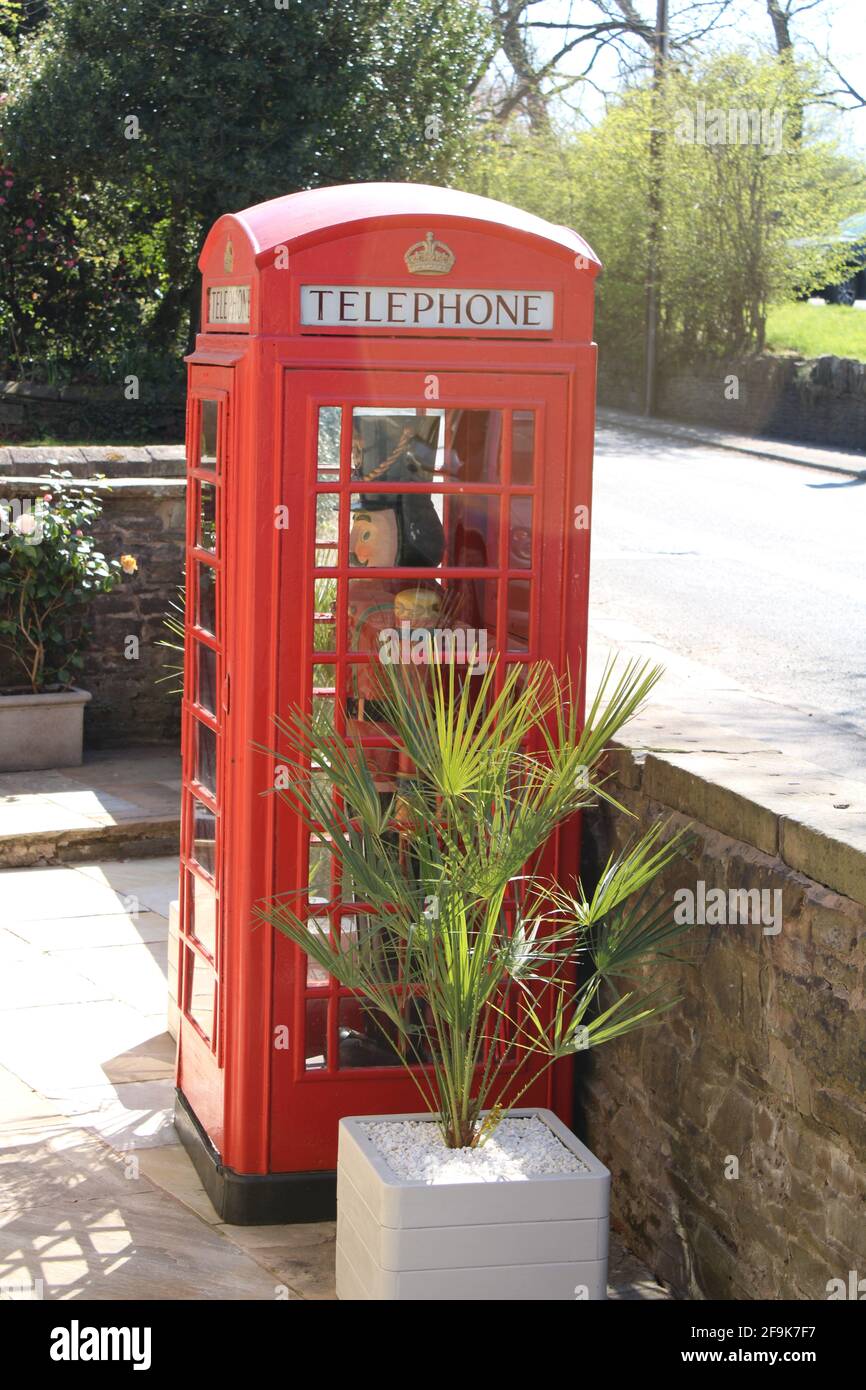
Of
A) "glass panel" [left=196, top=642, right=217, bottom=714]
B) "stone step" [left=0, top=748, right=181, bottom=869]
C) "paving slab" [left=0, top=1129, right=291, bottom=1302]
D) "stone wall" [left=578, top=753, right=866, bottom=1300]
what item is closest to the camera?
"stone wall" [left=578, top=753, right=866, bottom=1300]

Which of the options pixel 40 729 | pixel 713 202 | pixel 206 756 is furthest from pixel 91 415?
pixel 206 756

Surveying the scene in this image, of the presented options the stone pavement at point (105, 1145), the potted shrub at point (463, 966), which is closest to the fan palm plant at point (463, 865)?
the potted shrub at point (463, 966)

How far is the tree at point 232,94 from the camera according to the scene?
59.4 ft

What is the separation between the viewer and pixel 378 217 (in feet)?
13.7

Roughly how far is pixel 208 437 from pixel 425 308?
777 millimetres

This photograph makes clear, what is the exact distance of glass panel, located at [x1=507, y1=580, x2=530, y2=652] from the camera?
4438 millimetres

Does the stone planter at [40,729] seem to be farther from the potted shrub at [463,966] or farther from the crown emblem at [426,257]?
the crown emblem at [426,257]

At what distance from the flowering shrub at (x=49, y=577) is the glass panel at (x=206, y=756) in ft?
14.5

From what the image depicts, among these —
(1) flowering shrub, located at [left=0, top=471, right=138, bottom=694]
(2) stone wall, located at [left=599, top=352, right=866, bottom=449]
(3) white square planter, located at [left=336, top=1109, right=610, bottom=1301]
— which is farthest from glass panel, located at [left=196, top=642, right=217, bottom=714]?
(2) stone wall, located at [left=599, top=352, right=866, bottom=449]

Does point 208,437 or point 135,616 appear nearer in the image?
point 208,437

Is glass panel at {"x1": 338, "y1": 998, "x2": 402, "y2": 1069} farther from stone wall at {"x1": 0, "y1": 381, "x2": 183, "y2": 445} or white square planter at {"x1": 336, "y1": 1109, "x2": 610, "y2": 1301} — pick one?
stone wall at {"x1": 0, "y1": 381, "x2": 183, "y2": 445}

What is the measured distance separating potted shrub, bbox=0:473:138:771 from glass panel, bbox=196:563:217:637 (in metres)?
4.48

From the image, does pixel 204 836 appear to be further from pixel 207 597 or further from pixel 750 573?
pixel 750 573

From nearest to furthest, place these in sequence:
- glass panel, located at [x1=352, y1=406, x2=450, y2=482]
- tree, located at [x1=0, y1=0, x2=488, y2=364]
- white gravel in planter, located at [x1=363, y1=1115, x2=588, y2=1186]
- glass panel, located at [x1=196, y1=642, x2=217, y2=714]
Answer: white gravel in planter, located at [x1=363, y1=1115, x2=588, y2=1186], glass panel, located at [x1=352, y1=406, x2=450, y2=482], glass panel, located at [x1=196, y1=642, x2=217, y2=714], tree, located at [x1=0, y1=0, x2=488, y2=364]
